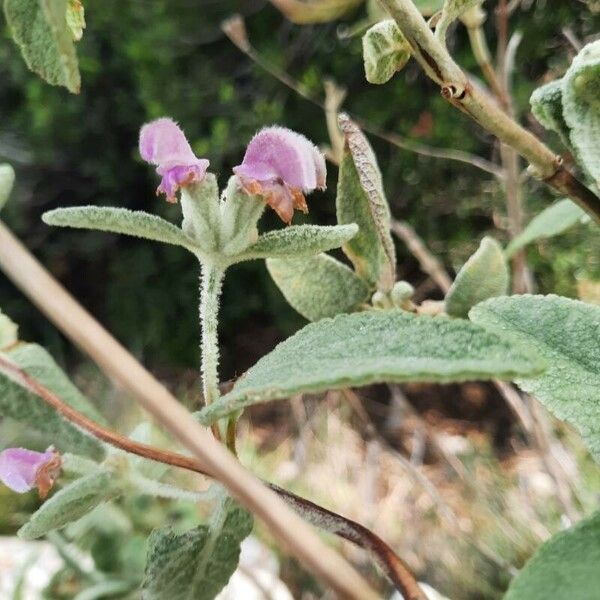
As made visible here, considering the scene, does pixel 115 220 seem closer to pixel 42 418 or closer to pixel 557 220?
pixel 42 418

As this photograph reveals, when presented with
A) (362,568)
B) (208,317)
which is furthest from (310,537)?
(362,568)

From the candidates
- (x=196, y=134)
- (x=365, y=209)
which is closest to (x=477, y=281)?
(x=365, y=209)

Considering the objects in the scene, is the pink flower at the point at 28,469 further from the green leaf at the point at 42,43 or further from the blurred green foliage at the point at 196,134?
the blurred green foliage at the point at 196,134

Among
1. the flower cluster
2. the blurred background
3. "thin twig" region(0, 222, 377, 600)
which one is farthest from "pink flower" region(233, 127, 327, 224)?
the blurred background

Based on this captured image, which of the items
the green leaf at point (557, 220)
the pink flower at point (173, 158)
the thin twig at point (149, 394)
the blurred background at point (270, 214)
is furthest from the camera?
the blurred background at point (270, 214)

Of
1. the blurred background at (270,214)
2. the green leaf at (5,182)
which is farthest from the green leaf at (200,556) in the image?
the blurred background at (270,214)

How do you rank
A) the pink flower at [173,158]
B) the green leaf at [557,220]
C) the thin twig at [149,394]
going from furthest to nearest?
the green leaf at [557,220]
the pink flower at [173,158]
the thin twig at [149,394]
